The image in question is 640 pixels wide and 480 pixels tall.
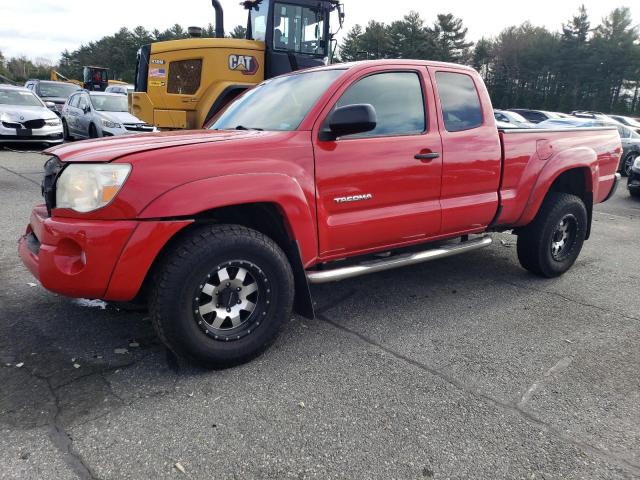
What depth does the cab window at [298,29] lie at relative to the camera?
8828 mm

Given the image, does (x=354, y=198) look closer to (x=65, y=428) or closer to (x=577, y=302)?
(x=65, y=428)

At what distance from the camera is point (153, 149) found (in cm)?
281

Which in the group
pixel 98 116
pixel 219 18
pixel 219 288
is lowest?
pixel 219 288

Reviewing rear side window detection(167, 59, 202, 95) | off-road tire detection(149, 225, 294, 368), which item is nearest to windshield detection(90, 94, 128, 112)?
rear side window detection(167, 59, 202, 95)

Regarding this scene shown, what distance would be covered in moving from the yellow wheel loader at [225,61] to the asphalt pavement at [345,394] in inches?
196

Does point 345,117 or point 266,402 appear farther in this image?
point 345,117

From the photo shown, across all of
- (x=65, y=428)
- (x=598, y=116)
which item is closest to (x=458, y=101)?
(x=65, y=428)

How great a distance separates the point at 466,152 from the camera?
13.0 ft

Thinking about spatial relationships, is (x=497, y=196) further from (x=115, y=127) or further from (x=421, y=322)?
(x=115, y=127)

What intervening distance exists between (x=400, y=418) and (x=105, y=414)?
1.48 m

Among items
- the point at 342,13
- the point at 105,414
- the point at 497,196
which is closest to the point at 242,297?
the point at 105,414

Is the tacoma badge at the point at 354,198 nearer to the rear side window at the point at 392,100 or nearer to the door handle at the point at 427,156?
the rear side window at the point at 392,100

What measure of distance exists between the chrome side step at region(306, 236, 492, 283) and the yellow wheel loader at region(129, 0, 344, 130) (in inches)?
212

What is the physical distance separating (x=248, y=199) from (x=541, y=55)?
2367 inches
